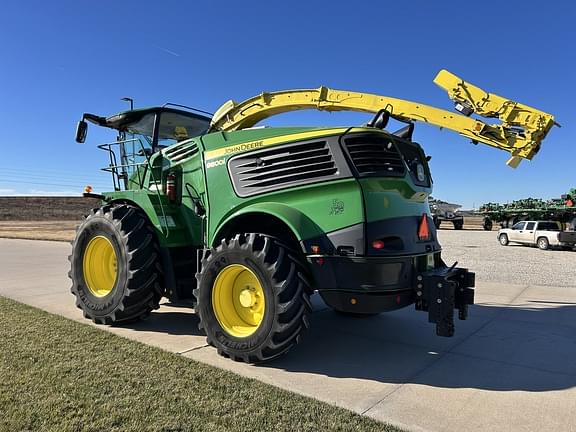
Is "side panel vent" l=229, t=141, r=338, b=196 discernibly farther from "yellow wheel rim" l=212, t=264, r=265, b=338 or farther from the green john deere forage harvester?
"yellow wheel rim" l=212, t=264, r=265, b=338

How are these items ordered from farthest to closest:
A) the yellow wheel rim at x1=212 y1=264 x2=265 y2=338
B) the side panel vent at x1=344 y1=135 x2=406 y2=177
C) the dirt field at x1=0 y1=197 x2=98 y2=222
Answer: the dirt field at x1=0 y1=197 x2=98 y2=222, the yellow wheel rim at x1=212 y1=264 x2=265 y2=338, the side panel vent at x1=344 y1=135 x2=406 y2=177

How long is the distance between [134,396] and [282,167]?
239cm

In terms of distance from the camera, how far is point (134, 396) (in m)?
3.29

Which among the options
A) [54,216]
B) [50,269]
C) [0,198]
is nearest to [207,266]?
[50,269]

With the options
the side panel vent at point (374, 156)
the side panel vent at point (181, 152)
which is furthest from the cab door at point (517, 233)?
the side panel vent at point (181, 152)

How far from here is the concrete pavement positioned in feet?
10.5

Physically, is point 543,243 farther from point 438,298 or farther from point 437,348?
point 438,298

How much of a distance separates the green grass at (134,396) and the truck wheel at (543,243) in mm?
22015

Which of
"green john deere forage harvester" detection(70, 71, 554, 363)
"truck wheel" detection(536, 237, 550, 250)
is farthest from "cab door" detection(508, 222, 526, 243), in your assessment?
"green john deere forage harvester" detection(70, 71, 554, 363)

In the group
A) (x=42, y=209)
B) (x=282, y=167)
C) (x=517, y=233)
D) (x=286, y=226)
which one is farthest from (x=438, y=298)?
(x=42, y=209)

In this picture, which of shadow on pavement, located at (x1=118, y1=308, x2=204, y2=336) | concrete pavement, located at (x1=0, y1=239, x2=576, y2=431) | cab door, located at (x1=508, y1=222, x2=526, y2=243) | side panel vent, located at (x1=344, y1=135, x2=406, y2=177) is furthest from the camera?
cab door, located at (x1=508, y1=222, x2=526, y2=243)

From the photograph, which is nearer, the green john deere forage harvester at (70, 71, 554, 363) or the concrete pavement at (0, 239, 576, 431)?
the concrete pavement at (0, 239, 576, 431)

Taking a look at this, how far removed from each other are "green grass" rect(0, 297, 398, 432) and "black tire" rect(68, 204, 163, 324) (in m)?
0.70

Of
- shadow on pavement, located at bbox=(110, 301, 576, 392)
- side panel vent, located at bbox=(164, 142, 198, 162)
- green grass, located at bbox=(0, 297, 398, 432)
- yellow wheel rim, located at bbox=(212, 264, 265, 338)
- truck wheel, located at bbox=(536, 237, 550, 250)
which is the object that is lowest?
truck wheel, located at bbox=(536, 237, 550, 250)
